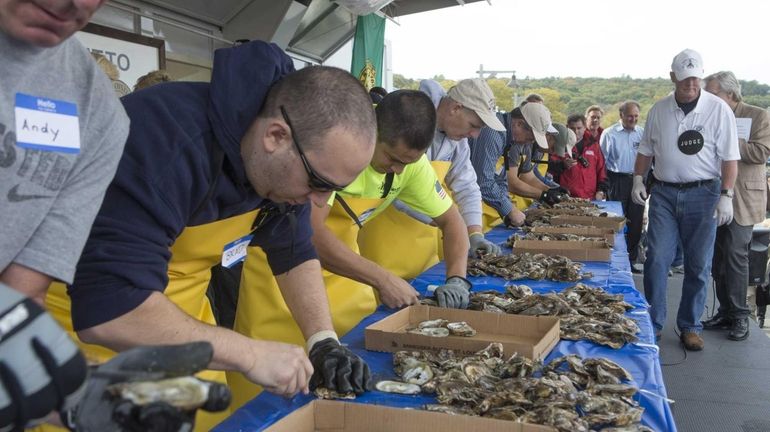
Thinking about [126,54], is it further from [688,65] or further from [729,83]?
[729,83]

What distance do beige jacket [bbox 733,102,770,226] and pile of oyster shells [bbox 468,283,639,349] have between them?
10.5 ft

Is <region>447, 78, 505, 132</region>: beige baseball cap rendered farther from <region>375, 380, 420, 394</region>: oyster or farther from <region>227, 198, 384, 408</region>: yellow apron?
<region>375, 380, 420, 394</region>: oyster

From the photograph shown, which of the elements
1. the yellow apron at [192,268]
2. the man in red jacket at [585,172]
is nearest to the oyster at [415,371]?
the yellow apron at [192,268]

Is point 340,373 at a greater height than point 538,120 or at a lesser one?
lesser

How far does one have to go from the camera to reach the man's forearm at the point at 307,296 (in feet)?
6.97

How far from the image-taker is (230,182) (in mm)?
1679

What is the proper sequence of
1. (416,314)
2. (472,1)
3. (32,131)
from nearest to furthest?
1. (32,131)
2. (416,314)
3. (472,1)

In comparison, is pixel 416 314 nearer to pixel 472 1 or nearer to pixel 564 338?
pixel 564 338

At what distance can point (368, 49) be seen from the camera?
8.77 m

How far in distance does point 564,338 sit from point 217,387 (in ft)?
5.77

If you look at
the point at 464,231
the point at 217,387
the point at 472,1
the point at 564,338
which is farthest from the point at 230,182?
the point at 472,1

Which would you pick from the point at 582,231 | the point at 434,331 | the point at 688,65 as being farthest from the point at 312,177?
the point at 688,65

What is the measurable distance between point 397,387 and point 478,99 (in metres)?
2.42

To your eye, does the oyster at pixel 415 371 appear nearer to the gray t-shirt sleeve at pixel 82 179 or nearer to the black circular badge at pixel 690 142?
the gray t-shirt sleeve at pixel 82 179
